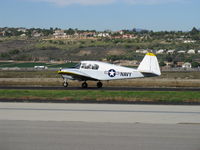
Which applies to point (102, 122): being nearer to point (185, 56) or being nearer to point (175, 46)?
point (185, 56)

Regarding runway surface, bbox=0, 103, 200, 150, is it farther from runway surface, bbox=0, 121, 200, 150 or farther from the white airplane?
the white airplane

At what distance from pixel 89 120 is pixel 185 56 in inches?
4547

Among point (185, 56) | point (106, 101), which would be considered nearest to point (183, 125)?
point (106, 101)

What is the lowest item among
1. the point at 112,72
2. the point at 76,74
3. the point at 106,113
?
the point at 76,74

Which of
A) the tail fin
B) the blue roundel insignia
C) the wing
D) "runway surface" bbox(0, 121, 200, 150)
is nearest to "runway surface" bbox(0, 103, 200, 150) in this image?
"runway surface" bbox(0, 121, 200, 150)

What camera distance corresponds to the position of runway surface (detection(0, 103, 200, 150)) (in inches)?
483

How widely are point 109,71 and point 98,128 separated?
80.7 feet

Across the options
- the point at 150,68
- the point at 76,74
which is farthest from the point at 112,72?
the point at 150,68

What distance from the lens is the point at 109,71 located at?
129 feet

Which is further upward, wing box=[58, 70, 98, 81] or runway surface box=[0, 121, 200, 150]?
runway surface box=[0, 121, 200, 150]

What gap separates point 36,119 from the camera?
1702cm

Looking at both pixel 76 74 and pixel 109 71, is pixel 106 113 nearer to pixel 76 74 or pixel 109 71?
pixel 109 71

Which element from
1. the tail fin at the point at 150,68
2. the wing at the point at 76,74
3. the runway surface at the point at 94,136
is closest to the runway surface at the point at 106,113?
A: the runway surface at the point at 94,136

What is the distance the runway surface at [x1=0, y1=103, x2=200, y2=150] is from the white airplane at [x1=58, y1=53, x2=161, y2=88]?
17.0m
